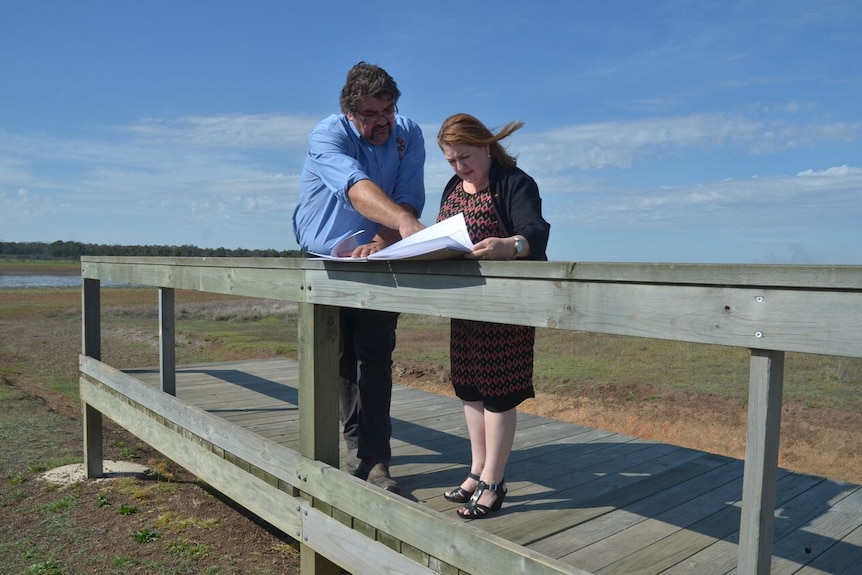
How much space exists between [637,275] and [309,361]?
1.56 m

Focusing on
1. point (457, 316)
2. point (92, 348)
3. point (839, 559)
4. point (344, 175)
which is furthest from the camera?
point (92, 348)

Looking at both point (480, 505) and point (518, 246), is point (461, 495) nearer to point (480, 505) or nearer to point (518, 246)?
point (480, 505)

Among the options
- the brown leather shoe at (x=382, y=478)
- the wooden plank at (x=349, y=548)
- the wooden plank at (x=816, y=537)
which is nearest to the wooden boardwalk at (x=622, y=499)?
the wooden plank at (x=816, y=537)

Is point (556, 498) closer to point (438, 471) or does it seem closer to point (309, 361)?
point (438, 471)

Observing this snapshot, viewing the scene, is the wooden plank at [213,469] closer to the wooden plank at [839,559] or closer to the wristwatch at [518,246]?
the wristwatch at [518,246]

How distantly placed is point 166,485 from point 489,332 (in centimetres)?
436

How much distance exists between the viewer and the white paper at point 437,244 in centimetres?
204

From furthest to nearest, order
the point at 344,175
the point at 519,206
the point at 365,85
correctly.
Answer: the point at 365,85
the point at 344,175
the point at 519,206

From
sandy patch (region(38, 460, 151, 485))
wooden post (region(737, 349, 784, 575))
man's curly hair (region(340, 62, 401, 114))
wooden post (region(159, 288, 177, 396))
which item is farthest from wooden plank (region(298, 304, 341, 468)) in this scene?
sandy patch (region(38, 460, 151, 485))

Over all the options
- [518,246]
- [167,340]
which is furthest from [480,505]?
[167,340]

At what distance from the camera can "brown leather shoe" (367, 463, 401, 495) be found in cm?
312

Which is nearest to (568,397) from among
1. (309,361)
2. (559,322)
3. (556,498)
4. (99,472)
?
(99,472)

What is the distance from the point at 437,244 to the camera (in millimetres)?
2041

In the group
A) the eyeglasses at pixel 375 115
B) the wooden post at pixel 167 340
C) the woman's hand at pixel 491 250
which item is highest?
the eyeglasses at pixel 375 115
